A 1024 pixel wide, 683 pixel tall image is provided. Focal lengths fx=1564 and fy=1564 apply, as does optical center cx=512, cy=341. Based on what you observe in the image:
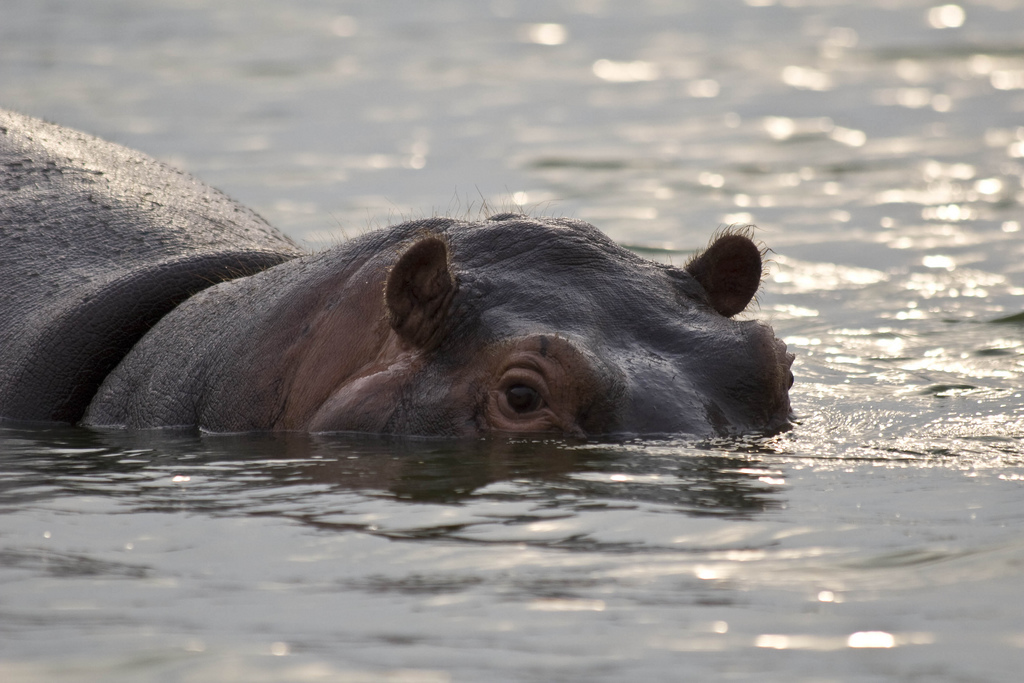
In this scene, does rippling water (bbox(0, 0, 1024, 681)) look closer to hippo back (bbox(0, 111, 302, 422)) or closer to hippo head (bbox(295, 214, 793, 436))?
hippo head (bbox(295, 214, 793, 436))

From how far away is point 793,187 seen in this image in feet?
50.8

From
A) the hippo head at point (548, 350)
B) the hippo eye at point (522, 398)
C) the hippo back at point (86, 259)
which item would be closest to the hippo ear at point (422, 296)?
the hippo head at point (548, 350)

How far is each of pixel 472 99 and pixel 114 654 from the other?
62.0 feet

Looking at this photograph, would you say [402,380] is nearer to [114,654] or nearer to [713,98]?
[114,654]

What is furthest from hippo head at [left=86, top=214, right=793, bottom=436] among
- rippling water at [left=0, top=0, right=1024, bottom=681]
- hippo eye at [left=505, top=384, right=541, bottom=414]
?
rippling water at [left=0, top=0, right=1024, bottom=681]

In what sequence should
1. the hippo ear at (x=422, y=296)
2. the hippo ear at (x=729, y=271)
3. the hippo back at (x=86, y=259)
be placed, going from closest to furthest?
1. the hippo ear at (x=422, y=296)
2. the hippo ear at (x=729, y=271)
3. the hippo back at (x=86, y=259)

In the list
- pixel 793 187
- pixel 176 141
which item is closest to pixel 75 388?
pixel 793 187

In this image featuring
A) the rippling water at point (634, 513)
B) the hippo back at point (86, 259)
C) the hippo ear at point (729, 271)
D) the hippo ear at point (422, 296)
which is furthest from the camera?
the hippo back at point (86, 259)

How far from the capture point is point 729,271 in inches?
241

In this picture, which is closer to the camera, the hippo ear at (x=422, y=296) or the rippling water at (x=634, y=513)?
the rippling water at (x=634, y=513)

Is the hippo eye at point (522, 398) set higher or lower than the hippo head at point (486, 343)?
lower

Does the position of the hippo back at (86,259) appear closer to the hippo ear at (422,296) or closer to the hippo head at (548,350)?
the hippo head at (548,350)

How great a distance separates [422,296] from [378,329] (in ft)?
1.08

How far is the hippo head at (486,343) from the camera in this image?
5.42m
